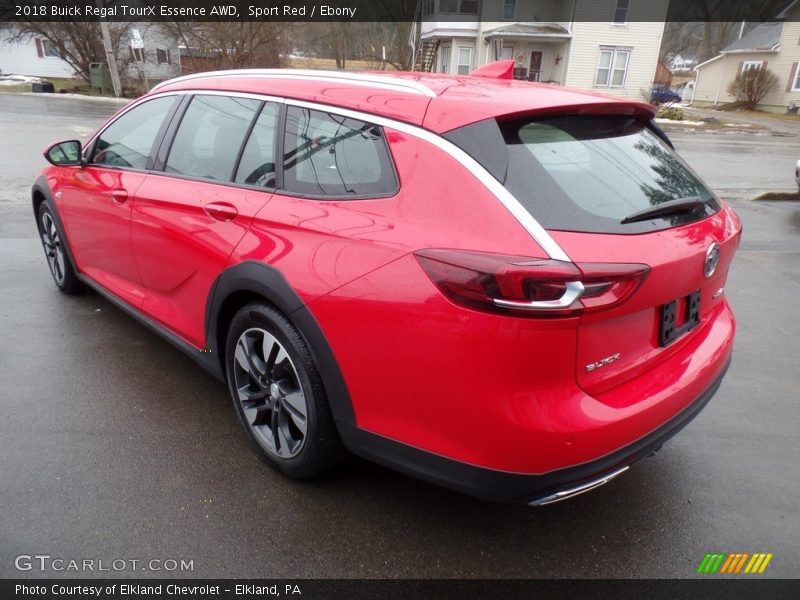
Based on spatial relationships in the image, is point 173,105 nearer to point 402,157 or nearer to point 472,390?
point 402,157

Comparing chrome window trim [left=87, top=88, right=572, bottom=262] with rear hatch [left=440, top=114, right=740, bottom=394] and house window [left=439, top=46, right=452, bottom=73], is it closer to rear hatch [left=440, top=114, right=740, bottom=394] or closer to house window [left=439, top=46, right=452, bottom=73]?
rear hatch [left=440, top=114, right=740, bottom=394]

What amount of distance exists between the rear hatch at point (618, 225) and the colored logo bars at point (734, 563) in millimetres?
811

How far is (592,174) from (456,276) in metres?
0.72

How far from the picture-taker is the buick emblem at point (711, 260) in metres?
2.15

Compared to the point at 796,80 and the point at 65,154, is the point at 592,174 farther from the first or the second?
the point at 796,80

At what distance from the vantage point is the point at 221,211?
266 cm

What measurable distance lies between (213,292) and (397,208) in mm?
1144

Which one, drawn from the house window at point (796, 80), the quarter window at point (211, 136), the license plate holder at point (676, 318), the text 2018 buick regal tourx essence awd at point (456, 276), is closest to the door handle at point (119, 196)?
the quarter window at point (211, 136)

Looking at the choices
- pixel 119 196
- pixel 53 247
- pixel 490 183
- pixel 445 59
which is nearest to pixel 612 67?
pixel 445 59

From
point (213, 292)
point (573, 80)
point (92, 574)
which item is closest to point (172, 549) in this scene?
point (92, 574)

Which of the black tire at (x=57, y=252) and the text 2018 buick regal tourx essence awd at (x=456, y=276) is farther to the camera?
the black tire at (x=57, y=252)

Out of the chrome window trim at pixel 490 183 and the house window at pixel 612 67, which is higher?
the house window at pixel 612 67

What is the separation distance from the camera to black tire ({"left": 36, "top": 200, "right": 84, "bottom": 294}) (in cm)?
442

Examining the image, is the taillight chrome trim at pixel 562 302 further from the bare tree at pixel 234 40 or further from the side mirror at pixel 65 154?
the bare tree at pixel 234 40
